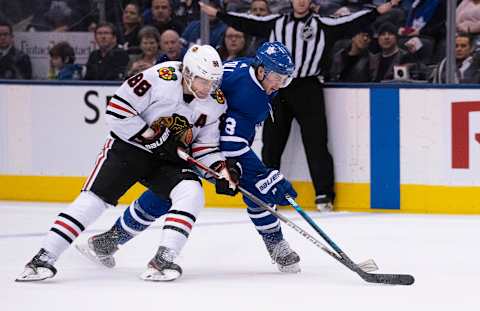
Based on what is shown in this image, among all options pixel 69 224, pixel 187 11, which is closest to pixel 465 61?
pixel 187 11

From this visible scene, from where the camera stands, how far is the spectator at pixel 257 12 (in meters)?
7.25

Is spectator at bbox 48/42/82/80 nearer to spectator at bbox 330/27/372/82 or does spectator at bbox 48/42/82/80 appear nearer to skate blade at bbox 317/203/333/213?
spectator at bbox 330/27/372/82

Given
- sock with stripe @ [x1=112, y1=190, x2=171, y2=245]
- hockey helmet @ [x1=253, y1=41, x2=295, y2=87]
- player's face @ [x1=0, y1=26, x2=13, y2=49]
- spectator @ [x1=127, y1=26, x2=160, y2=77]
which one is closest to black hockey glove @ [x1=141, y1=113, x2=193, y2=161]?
sock with stripe @ [x1=112, y1=190, x2=171, y2=245]

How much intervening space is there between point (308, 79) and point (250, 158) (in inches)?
84.0

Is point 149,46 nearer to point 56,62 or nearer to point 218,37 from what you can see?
point 218,37

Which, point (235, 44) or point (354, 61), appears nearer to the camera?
point (354, 61)

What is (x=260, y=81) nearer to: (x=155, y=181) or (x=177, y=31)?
(x=155, y=181)

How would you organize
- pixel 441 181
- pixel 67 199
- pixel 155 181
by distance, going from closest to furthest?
1. pixel 155 181
2. pixel 441 181
3. pixel 67 199

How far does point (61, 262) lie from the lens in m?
5.28

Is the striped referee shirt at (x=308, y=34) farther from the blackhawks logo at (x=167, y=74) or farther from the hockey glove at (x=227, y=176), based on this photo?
the blackhawks logo at (x=167, y=74)

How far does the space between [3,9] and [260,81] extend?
10.6 feet

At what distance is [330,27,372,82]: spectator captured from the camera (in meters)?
7.07

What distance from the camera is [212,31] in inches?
289

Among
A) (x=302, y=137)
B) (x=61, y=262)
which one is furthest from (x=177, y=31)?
(x=61, y=262)
